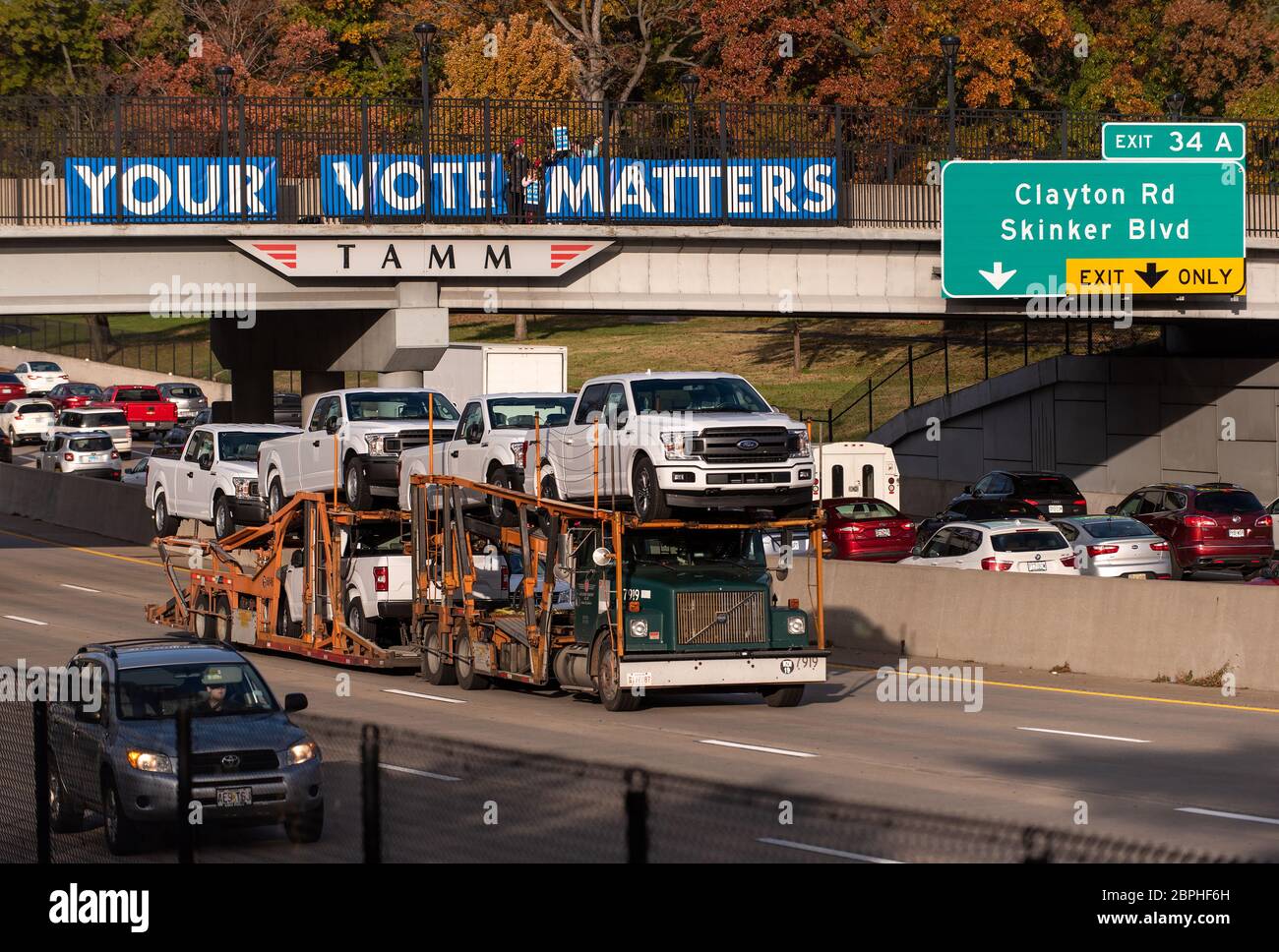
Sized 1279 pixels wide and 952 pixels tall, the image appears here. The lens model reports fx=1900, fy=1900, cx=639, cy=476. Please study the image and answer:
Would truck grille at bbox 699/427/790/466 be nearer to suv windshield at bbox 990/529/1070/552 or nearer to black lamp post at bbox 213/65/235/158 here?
suv windshield at bbox 990/529/1070/552

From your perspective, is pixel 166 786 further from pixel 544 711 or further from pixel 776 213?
pixel 776 213

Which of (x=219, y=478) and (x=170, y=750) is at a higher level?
(x=219, y=478)

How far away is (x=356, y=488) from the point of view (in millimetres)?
25109

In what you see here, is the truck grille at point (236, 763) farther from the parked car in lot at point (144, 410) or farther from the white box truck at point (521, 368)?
the parked car in lot at point (144, 410)

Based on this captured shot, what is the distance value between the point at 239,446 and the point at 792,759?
15674 millimetres

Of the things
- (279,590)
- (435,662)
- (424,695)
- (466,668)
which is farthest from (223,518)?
(424,695)

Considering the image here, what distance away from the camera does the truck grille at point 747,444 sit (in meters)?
20.4

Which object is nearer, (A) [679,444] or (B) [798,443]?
(A) [679,444]

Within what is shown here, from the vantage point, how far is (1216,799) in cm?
1514

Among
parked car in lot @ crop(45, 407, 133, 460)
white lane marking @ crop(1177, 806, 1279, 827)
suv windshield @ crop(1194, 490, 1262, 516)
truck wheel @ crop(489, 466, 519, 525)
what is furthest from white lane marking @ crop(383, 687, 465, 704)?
parked car in lot @ crop(45, 407, 133, 460)

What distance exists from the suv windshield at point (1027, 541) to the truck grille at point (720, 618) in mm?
9112

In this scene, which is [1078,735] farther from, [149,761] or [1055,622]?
[149,761]

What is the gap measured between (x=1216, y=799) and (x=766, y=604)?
6341 mm
